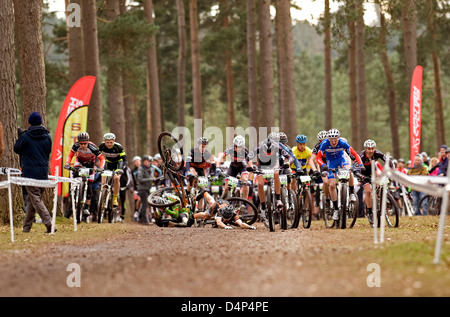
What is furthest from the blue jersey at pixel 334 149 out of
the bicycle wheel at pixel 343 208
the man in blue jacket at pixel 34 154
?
the man in blue jacket at pixel 34 154

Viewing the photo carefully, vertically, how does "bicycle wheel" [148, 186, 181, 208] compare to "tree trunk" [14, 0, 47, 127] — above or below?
below

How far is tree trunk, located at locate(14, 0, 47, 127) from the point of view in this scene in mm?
18250

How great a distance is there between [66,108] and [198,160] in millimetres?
5464

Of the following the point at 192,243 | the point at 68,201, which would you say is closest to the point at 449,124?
the point at 68,201

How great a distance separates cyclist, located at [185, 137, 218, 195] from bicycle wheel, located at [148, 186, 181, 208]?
1.32ft

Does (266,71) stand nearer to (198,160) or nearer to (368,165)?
(198,160)

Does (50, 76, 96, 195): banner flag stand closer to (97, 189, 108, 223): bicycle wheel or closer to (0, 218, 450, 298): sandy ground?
(97, 189, 108, 223): bicycle wheel

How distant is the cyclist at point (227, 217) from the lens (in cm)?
1672

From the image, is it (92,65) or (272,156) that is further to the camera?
(92,65)

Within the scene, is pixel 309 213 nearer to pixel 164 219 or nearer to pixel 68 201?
pixel 164 219

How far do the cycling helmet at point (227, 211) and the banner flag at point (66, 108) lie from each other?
5.76 m

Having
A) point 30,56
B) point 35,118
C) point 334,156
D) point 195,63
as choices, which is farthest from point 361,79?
point 35,118

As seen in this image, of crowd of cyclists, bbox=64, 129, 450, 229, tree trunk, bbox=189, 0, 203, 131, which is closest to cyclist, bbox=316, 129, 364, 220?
crowd of cyclists, bbox=64, 129, 450, 229

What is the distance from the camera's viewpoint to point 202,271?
27.7 feet
